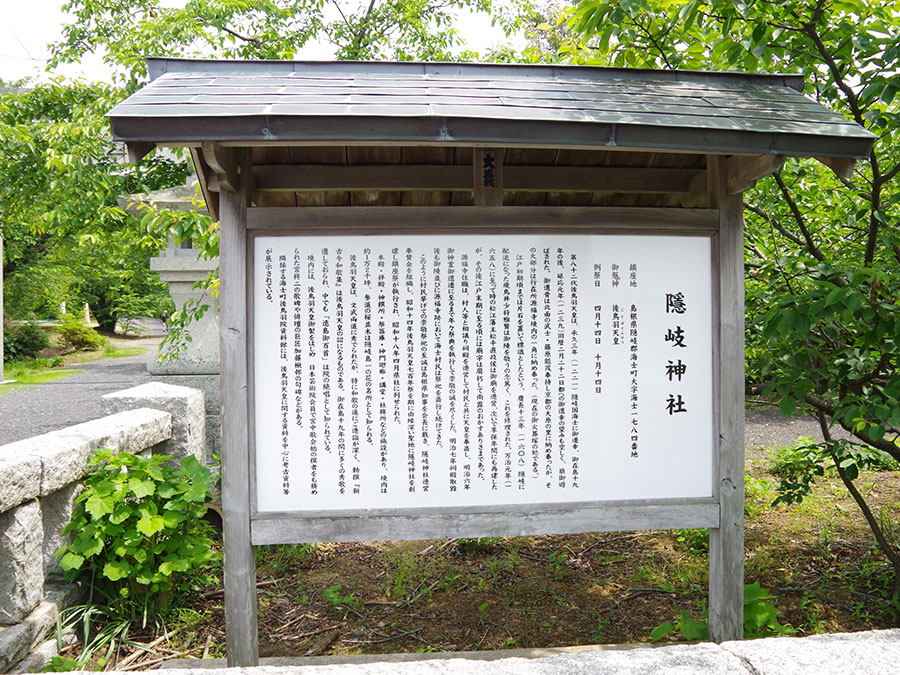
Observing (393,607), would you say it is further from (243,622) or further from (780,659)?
(780,659)

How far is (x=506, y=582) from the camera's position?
4340mm

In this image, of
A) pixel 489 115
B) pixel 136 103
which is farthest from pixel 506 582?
pixel 136 103

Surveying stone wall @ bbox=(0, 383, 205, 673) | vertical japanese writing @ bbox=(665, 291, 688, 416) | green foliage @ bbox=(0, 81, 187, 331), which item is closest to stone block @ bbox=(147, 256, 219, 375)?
green foliage @ bbox=(0, 81, 187, 331)

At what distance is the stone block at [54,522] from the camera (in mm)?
3391

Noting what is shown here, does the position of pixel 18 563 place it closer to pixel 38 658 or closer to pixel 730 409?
pixel 38 658

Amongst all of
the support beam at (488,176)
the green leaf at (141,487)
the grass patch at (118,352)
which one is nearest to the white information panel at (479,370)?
the support beam at (488,176)

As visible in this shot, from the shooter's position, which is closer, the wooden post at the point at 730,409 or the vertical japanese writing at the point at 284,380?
the vertical japanese writing at the point at 284,380

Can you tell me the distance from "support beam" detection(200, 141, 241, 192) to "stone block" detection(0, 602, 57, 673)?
2.28 meters

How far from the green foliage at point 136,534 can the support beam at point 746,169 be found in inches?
132

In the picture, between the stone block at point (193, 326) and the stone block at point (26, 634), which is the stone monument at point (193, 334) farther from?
the stone block at point (26, 634)

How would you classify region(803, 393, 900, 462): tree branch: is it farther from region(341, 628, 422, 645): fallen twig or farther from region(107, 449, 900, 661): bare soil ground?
region(341, 628, 422, 645): fallen twig

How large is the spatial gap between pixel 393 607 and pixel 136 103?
3.23 m

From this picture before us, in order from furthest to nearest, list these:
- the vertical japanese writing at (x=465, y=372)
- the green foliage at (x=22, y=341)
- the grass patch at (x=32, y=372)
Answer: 1. the green foliage at (x=22, y=341)
2. the grass patch at (x=32, y=372)
3. the vertical japanese writing at (x=465, y=372)

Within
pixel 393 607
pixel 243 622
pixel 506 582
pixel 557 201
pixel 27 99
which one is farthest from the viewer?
pixel 27 99
